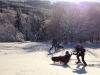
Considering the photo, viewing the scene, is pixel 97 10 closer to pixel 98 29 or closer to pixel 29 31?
pixel 98 29

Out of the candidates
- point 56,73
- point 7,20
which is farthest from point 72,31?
point 7,20

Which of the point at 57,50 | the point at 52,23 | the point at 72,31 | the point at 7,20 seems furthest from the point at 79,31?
the point at 7,20

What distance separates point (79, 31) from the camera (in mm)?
39188

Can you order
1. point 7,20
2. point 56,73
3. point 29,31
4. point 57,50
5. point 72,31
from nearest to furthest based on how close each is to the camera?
point 56,73 < point 57,50 < point 72,31 < point 29,31 < point 7,20

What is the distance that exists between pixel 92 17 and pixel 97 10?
1.62 metres

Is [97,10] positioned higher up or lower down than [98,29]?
higher up

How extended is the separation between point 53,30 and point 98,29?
886 cm

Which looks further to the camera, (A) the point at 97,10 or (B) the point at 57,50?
(A) the point at 97,10

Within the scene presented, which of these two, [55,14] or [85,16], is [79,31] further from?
[55,14]

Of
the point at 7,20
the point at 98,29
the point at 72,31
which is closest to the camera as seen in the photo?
the point at 72,31

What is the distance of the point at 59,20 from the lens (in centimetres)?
4306

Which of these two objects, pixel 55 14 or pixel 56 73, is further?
pixel 55 14

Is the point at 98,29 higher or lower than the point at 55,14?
lower

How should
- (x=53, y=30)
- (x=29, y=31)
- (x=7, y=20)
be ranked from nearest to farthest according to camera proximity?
(x=53, y=30)
(x=29, y=31)
(x=7, y=20)
